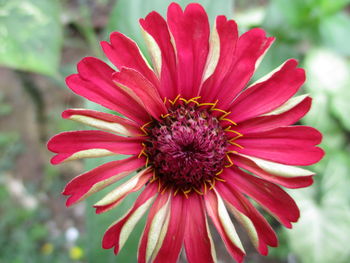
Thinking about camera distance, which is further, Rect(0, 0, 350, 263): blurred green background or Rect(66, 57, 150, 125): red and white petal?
Rect(0, 0, 350, 263): blurred green background

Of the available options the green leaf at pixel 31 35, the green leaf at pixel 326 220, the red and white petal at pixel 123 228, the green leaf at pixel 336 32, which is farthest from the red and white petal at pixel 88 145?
the green leaf at pixel 336 32

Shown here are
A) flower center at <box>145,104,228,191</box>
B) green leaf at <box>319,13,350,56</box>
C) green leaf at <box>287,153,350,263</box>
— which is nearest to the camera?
flower center at <box>145,104,228,191</box>

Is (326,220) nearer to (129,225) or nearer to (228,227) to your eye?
(228,227)

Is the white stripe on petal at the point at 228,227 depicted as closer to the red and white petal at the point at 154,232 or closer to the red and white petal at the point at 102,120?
the red and white petal at the point at 154,232

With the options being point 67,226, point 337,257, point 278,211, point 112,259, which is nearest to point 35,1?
point 112,259

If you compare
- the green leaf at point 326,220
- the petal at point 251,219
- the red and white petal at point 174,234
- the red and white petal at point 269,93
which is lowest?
the green leaf at point 326,220

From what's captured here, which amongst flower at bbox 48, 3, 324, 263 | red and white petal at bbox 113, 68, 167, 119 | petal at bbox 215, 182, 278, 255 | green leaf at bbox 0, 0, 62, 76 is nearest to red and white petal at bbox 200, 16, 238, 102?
flower at bbox 48, 3, 324, 263

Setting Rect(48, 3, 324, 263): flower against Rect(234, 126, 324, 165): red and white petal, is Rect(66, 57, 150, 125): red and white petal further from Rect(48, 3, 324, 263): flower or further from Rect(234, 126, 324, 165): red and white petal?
Rect(234, 126, 324, 165): red and white petal
